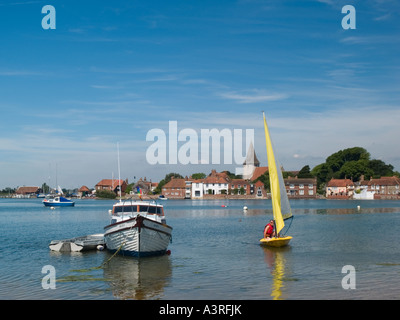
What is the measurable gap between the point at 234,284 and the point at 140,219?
825 cm

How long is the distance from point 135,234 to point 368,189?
181 meters

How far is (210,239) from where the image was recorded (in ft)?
147

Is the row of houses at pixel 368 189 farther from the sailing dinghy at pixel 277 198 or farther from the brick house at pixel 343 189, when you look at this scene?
the sailing dinghy at pixel 277 198

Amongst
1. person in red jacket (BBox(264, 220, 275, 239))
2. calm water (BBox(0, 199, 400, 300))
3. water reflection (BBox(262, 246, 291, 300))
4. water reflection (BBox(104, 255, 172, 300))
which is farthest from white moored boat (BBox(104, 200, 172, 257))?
person in red jacket (BBox(264, 220, 275, 239))

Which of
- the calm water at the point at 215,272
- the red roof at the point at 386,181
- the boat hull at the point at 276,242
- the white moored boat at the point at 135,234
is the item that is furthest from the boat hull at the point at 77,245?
the red roof at the point at 386,181

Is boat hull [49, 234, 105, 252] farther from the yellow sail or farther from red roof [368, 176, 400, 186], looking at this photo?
red roof [368, 176, 400, 186]

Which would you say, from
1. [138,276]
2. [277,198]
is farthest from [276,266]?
[138,276]

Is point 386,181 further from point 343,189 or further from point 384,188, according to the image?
point 343,189

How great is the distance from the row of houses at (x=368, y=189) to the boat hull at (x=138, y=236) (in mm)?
Answer: 175458

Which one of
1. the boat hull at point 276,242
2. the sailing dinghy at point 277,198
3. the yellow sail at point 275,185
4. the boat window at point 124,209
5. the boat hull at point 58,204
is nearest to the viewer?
the boat window at point 124,209

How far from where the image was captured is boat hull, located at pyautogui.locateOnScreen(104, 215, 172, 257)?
1151 inches

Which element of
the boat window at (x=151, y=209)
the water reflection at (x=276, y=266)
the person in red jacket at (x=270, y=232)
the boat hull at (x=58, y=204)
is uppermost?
the boat window at (x=151, y=209)

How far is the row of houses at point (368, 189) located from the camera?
19225 cm
